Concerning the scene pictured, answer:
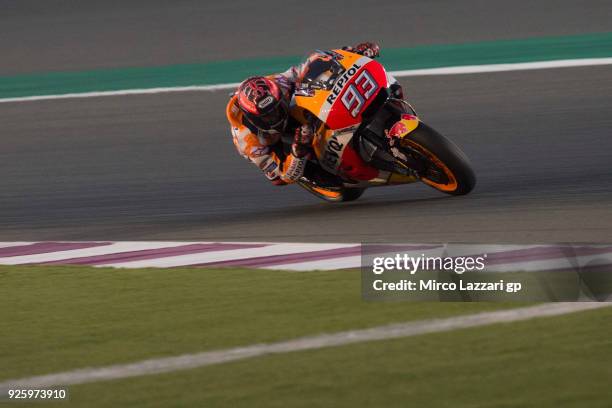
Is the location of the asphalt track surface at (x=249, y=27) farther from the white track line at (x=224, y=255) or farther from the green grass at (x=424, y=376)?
the green grass at (x=424, y=376)

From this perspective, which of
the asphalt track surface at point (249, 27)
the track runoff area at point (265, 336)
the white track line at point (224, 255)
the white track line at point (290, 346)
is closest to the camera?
the track runoff area at point (265, 336)

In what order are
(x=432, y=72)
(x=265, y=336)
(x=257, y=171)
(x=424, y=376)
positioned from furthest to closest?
(x=432, y=72) < (x=257, y=171) < (x=265, y=336) < (x=424, y=376)

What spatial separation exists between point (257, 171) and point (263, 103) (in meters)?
2.61

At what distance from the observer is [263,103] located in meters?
8.85

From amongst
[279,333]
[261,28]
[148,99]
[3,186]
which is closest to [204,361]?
[279,333]

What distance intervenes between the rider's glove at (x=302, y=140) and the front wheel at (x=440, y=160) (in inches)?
27.9

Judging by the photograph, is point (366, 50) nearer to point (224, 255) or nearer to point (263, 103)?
point (263, 103)

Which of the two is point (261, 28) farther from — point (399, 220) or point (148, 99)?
point (399, 220)

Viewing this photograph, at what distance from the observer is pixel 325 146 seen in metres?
9.17

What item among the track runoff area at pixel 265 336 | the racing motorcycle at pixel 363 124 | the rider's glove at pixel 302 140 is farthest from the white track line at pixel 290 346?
Answer: the rider's glove at pixel 302 140

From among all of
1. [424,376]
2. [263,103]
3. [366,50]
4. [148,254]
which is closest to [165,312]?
[148,254]

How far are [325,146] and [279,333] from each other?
3078 millimetres

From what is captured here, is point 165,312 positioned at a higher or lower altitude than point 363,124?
lower

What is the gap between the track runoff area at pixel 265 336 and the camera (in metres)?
5.45
